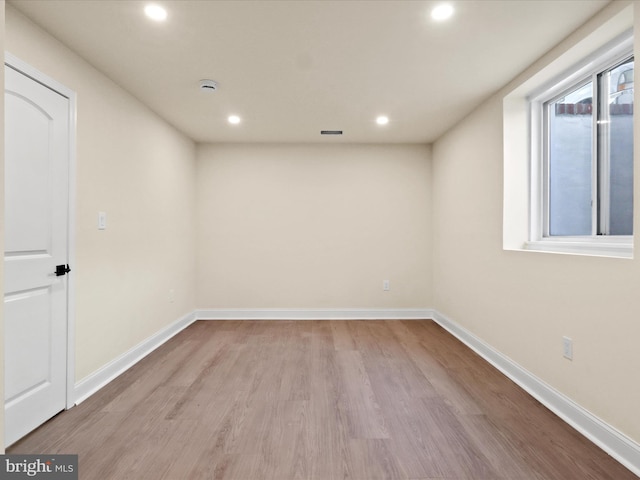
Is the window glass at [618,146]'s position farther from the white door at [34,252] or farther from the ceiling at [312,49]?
the white door at [34,252]

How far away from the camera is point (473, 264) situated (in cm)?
331

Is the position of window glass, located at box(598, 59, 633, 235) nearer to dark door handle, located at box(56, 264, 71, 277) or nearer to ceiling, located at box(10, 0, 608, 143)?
ceiling, located at box(10, 0, 608, 143)

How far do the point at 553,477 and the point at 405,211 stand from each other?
3.28 metres

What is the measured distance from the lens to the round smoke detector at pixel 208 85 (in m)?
2.66

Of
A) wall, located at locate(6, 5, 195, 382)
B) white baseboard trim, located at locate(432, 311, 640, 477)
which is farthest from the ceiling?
white baseboard trim, located at locate(432, 311, 640, 477)

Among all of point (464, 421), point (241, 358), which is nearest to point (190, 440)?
point (241, 358)

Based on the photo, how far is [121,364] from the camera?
2.73 m

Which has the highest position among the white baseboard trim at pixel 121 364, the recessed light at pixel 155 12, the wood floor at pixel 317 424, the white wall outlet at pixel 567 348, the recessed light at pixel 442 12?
the recessed light at pixel 442 12

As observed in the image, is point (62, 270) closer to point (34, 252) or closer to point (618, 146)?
point (34, 252)

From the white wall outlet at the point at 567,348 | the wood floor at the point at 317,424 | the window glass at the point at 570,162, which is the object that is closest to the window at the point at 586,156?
the window glass at the point at 570,162

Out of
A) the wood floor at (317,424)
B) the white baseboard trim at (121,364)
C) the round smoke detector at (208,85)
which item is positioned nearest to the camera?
the wood floor at (317,424)

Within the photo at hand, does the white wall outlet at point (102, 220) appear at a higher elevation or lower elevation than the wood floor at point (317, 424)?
higher

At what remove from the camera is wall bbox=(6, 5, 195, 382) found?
7.41 feet

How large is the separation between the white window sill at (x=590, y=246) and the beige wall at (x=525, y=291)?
0.17 metres
